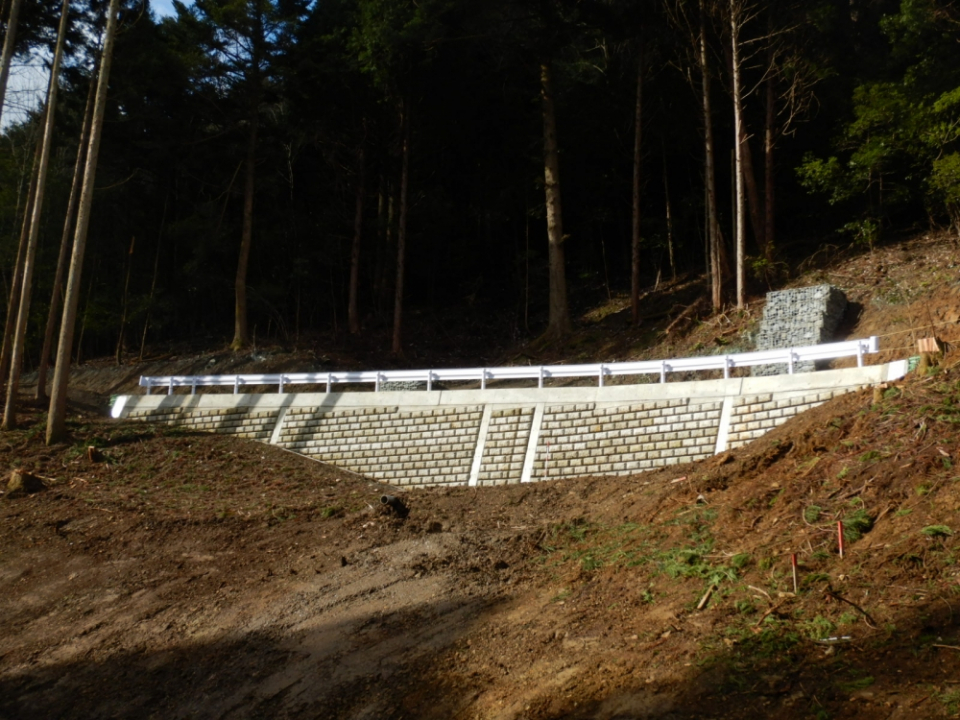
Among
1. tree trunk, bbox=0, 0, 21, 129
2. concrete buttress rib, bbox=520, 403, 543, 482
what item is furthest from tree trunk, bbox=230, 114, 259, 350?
concrete buttress rib, bbox=520, 403, 543, 482

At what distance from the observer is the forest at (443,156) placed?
77.9 feet

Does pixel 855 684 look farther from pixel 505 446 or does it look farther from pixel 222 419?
pixel 222 419

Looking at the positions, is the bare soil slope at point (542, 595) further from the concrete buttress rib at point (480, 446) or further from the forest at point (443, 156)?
the forest at point (443, 156)

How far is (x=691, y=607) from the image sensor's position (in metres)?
9.10

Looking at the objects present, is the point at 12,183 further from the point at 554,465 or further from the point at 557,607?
the point at 557,607

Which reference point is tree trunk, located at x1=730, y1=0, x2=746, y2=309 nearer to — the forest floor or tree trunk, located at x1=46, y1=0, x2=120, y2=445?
the forest floor

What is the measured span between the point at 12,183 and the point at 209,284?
7.89 metres

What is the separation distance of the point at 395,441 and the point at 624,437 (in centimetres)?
520

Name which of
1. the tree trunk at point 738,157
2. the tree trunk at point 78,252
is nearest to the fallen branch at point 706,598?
the tree trunk at point 738,157

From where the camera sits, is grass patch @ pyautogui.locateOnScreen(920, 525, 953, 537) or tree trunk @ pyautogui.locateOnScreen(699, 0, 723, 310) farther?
tree trunk @ pyautogui.locateOnScreen(699, 0, 723, 310)

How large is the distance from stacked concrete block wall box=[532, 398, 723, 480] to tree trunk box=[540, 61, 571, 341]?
9.66 m

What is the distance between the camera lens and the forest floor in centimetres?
779

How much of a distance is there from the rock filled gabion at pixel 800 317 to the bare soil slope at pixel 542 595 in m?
6.58

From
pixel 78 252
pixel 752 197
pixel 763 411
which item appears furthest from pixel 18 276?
pixel 752 197
